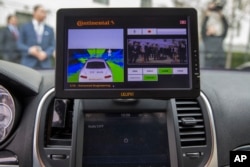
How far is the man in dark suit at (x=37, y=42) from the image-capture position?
3839 mm

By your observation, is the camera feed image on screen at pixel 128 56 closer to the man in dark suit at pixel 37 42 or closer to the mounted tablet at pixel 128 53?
the mounted tablet at pixel 128 53

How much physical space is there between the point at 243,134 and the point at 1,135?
4.52 feet

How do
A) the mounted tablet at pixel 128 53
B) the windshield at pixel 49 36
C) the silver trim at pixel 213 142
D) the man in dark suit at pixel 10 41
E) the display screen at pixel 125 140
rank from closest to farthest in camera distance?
the mounted tablet at pixel 128 53
the display screen at pixel 125 140
the silver trim at pixel 213 142
the windshield at pixel 49 36
the man in dark suit at pixel 10 41

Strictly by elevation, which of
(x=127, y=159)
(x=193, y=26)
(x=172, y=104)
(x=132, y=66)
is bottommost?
(x=127, y=159)

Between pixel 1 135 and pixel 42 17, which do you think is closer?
pixel 1 135

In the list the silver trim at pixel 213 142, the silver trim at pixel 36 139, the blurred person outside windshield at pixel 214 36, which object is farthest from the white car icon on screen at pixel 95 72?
the blurred person outside windshield at pixel 214 36

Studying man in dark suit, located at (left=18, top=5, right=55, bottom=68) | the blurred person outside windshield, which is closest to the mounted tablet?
man in dark suit, located at (left=18, top=5, right=55, bottom=68)

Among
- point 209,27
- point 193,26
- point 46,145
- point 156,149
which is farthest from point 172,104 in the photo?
point 209,27

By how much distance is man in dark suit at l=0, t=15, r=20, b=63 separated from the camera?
4915 mm

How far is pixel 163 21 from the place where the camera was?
229cm

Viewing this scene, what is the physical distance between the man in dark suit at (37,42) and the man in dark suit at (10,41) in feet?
0.41

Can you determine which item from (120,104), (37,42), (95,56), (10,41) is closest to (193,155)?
(120,104)

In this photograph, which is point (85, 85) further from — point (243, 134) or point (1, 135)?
point (243, 134)

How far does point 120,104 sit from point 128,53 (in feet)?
1.00
